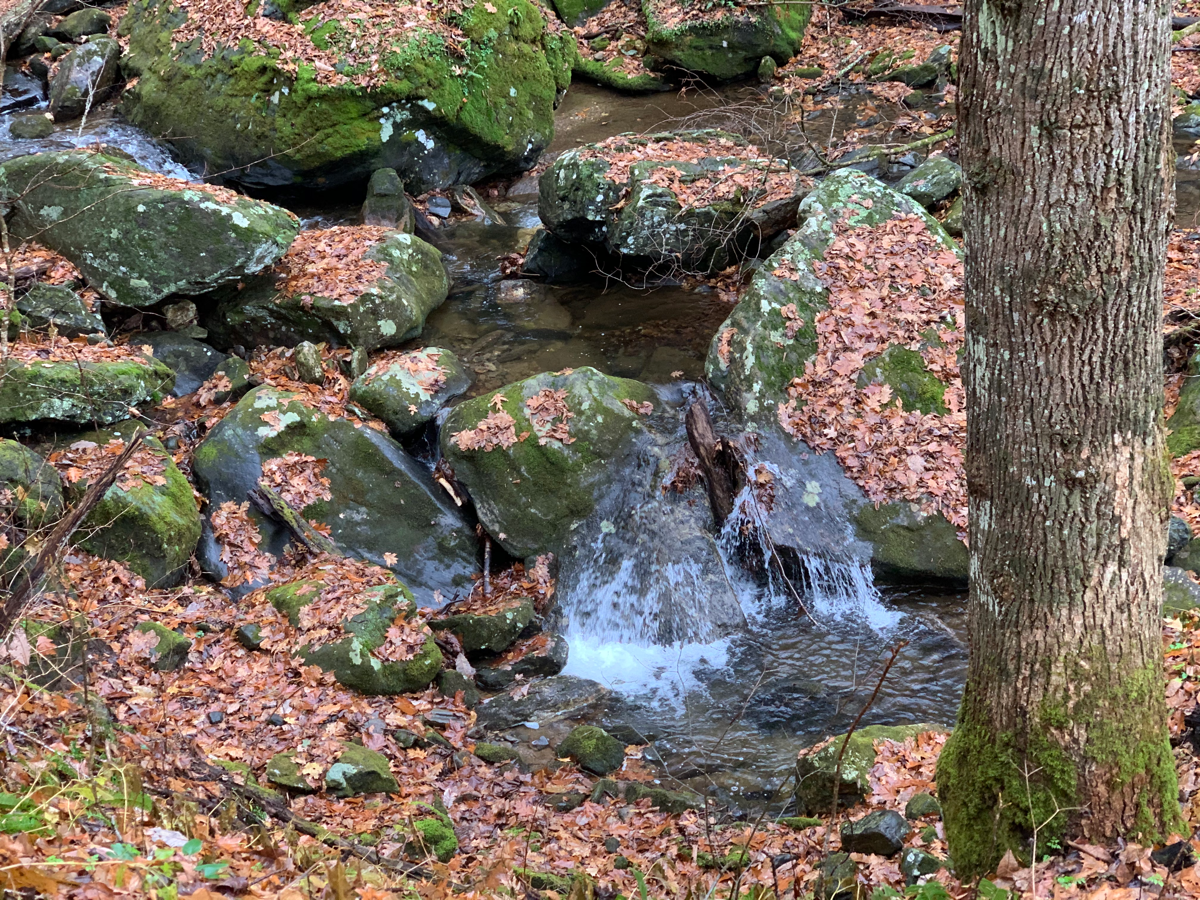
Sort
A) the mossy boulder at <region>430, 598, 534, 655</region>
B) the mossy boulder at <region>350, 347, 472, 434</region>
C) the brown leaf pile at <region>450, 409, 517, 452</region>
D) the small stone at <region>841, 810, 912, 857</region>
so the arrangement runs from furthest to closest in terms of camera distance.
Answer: the mossy boulder at <region>350, 347, 472, 434</region>, the brown leaf pile at <region>450, 409, 517, 452</region>, the mossy boulder at <region>430, 598, 534, 655</region>, the small stone at <region>841, 810, 912, 857</region>

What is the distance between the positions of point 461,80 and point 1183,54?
11.6 metres

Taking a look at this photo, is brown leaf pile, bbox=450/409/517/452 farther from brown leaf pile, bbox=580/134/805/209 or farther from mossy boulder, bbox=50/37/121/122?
mossy boulder, bbox=50/37/121/122

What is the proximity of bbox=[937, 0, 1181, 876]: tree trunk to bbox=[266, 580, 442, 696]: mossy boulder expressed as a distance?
3.88 m

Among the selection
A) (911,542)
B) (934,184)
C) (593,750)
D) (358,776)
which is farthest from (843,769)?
(934,184)

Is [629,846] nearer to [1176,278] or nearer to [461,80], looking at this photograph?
[1176,278]

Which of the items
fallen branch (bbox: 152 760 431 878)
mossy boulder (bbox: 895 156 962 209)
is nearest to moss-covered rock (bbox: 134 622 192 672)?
fallen branch (bbox: 152 760 431 878)

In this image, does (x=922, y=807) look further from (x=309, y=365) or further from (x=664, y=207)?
(x=664, y=207)

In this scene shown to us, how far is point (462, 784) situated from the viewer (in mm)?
5660

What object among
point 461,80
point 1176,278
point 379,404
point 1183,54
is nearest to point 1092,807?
point 379,404

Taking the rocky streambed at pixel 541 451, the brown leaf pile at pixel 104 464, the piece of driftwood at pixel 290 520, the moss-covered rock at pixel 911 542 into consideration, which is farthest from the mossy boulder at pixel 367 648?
the moss-covered rock at pixel 911 542

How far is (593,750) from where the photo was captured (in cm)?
602

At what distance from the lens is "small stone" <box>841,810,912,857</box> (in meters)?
4.23

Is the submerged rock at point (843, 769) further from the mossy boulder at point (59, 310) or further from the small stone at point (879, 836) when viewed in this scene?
the mossy boulder at point (59, 310)

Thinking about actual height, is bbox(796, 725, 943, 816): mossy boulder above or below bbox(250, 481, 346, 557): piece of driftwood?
above
